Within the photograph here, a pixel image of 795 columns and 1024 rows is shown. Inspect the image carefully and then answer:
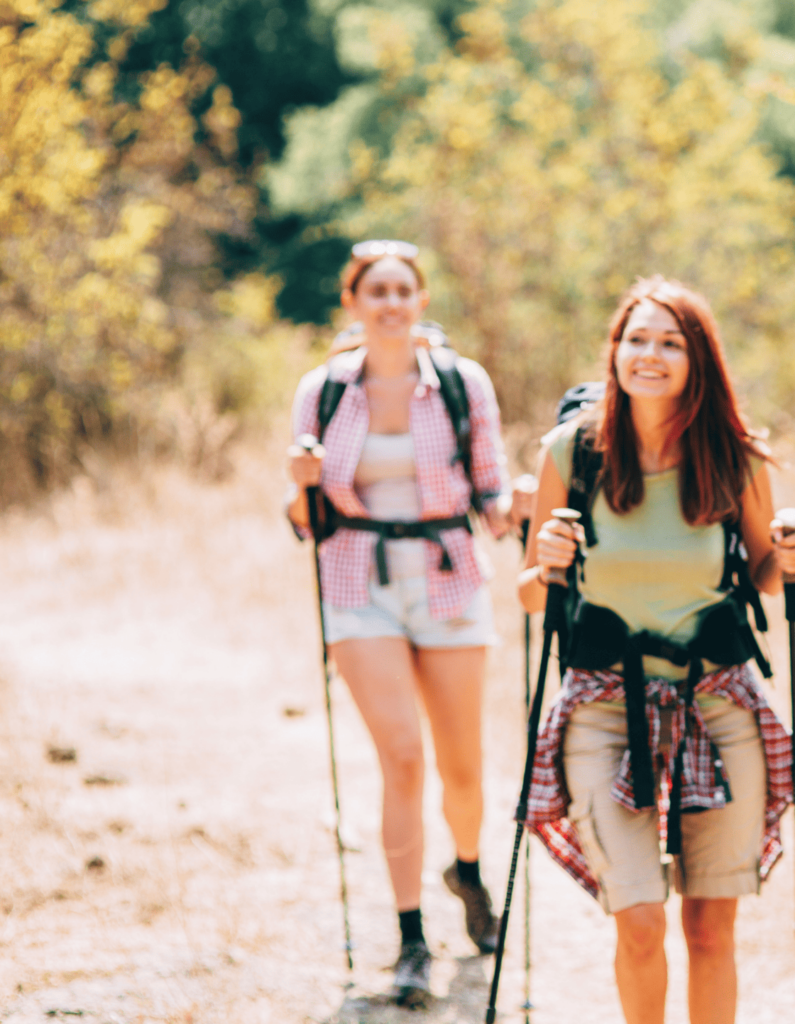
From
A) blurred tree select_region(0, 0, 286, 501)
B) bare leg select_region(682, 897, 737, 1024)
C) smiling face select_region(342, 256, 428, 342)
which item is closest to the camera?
bare leg select_region(682, 897, 737, 1024)

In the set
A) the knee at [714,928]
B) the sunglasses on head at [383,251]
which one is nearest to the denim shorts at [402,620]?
the sunglasses on head at [383,251]

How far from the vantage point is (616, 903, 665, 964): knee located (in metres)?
2.32

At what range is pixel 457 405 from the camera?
341cm

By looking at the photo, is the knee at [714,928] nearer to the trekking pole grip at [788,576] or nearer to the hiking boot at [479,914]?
the trekking pole grip at [788,576]

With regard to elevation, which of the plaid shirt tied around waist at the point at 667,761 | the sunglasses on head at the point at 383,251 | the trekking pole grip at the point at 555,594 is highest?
the sunglasses on head at the point at 383,251

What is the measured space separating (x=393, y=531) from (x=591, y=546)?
89 centimetres

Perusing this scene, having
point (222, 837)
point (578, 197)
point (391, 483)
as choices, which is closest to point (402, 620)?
point (391, 483)

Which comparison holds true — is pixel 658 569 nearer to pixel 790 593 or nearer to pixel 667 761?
pixel 790 593

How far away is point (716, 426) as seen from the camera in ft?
8.41

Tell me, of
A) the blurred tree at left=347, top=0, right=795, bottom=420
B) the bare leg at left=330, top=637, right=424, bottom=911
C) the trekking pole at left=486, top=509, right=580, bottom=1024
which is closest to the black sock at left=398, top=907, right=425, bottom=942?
the bare leg at left=330, top=637, right=424, bottom=911

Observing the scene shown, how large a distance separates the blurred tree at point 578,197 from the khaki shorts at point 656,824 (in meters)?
9.20

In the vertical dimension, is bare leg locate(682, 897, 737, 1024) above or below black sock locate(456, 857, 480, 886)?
above

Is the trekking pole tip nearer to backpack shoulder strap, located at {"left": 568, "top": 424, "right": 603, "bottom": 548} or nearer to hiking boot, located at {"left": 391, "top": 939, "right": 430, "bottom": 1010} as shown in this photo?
backpack shoulder strap, located at {"left": 568, "top": 424, "right": 603, "bottom": 548}

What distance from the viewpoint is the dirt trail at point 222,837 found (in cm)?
330
